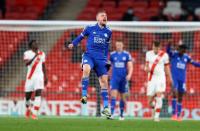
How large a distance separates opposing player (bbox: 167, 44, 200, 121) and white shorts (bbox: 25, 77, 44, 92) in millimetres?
4115

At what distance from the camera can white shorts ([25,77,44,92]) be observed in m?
20.9

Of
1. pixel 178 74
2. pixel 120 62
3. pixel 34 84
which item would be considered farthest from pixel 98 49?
pixel 178 74

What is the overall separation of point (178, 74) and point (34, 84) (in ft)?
14.7

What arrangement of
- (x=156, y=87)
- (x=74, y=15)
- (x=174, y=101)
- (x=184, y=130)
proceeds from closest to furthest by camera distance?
(x=184, y=130), (x=156, y=87), (x=174, y=101), (x=74, y=15)

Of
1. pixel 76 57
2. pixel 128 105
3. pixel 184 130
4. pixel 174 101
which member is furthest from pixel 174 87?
pixel 184 130

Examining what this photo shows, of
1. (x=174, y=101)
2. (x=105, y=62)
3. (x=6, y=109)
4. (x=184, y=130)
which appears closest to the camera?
(x=184, y=130)

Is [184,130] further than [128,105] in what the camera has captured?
No

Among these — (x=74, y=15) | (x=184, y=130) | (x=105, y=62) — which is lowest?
(x=184, y=130)

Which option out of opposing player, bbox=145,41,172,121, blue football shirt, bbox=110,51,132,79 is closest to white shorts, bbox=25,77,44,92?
blue football shirt, bbox=110,51,132,79

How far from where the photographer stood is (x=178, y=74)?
2292 centimetres

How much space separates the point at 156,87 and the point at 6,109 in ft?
18.7

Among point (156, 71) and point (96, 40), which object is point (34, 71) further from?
point (96, 40)

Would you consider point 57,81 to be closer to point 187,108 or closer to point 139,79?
point 139,79

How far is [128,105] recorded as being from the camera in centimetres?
2470
